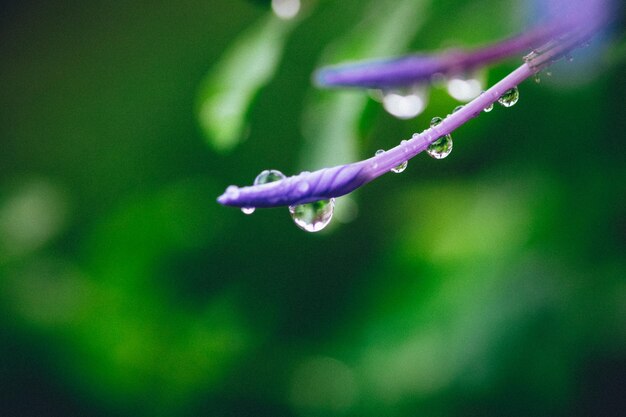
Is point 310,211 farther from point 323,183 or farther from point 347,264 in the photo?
point 347,264

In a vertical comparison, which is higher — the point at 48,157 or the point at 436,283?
the point at 48,157

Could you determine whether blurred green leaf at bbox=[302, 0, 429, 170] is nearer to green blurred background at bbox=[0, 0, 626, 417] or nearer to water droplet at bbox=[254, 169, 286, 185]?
green blurred background at bbox=[0, 0, 626, 417]

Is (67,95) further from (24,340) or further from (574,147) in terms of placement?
(574,147)

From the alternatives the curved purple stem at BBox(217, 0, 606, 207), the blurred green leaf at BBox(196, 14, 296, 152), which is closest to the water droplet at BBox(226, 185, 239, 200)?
the curved purple stem at BBox(217, 0, 606, 207)

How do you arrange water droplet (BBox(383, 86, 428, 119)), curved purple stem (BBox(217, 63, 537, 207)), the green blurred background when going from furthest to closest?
the green blurred background → water droplet (BBox(383, 86, 428, 119)) → curved purple stem (BBox(217, 63, 537, 207))

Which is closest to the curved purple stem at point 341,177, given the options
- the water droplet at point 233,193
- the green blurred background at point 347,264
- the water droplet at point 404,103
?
the water droplet at point 233,193

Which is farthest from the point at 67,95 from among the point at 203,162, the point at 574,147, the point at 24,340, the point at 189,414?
the point at 574,147

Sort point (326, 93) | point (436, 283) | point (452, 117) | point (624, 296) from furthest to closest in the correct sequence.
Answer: point (436, 283)
point (624, 296)
point (326, 93)
point (452, 117)
